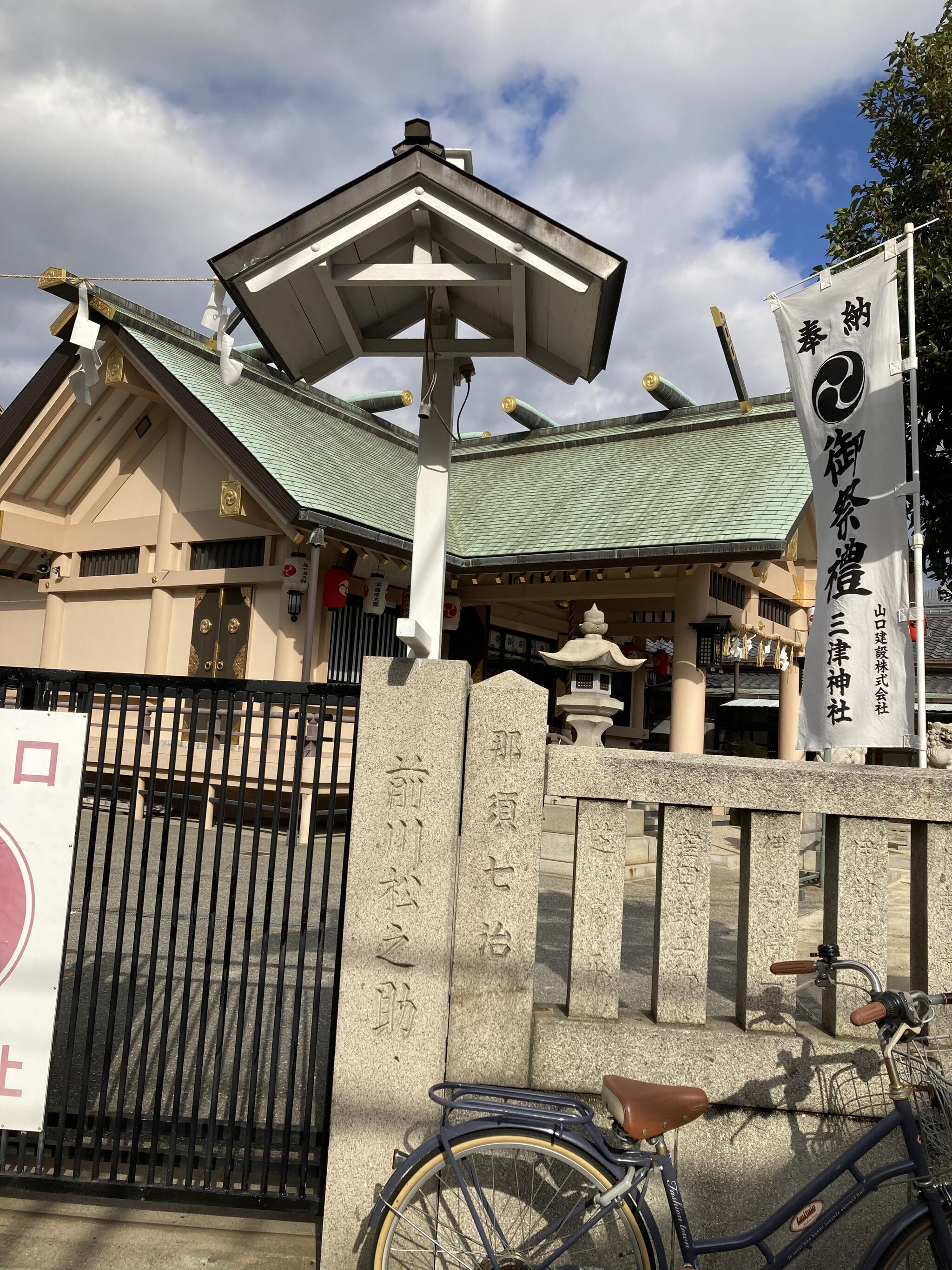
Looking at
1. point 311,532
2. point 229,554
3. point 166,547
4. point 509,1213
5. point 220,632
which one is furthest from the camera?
point 166,547

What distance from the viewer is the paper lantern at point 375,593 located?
14.1 metres

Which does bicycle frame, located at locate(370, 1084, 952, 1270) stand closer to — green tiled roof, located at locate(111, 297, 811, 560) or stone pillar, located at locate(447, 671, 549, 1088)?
stone pillar, located at locate(447, 671, 549, 1088)

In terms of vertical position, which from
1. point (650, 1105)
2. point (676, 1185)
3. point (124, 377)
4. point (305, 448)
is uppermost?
point (124, 377)

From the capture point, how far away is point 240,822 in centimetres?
360

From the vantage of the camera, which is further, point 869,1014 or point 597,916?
point 597,916

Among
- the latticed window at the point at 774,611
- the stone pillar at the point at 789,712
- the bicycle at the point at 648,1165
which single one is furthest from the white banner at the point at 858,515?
the stone pillar at the point at 789,712

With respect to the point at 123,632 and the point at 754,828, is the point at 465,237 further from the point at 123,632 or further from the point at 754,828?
the point at 123,632

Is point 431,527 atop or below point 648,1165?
atop

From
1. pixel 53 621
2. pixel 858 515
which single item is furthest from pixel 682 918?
pixel 53 621

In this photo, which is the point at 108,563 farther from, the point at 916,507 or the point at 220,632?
the point at 916,507

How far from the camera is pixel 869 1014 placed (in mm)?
2682

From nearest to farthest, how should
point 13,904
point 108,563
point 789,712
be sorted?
1. point 13,904
2. point 108,563
3. point 789,712

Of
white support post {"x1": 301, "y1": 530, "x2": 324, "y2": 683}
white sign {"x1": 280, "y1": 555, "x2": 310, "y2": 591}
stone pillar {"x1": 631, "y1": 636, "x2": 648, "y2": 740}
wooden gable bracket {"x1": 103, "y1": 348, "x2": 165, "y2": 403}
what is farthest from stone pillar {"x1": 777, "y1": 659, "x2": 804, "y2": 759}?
wooden gable bracket {"x1": 103, "y1": 348, "x2": 165, "y2": 403}

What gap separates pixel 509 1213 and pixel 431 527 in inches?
109
